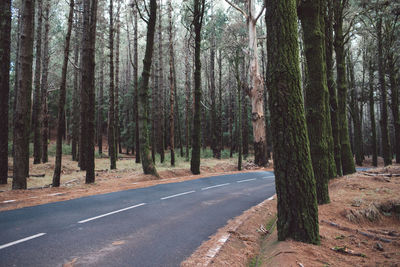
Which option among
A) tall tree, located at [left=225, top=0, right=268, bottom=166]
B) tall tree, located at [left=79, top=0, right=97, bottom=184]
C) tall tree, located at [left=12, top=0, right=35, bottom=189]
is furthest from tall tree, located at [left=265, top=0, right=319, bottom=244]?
tall tree, located at [left=225, top=0, right=268, bottom=166]

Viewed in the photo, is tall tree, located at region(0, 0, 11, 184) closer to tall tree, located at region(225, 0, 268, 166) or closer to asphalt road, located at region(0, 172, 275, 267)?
asphalt road, located at region(0, 172, 275, 267)

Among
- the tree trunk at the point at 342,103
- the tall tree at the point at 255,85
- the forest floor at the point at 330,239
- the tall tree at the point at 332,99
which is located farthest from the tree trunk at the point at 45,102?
the tree trunk at the point at 342,103

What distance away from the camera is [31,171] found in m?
16.9

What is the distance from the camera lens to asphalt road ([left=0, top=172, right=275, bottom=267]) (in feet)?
13.5

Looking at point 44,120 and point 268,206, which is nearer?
point 268,206

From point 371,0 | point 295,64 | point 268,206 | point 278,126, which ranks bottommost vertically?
point 268,206

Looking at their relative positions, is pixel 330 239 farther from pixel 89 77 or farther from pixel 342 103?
pixel 89 77

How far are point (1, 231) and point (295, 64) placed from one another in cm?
668

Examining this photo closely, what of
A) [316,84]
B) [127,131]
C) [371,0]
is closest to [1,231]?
[316,84]

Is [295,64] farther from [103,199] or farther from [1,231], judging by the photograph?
[103,199]

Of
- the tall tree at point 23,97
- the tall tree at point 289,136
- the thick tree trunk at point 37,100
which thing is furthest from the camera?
the thick tree trunk at point 37,100

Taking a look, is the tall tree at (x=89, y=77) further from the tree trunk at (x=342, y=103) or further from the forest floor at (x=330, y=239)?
the tree trunk at (x=342, y=103)

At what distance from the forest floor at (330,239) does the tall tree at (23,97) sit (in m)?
8.92

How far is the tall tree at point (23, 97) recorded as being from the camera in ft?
33.7
